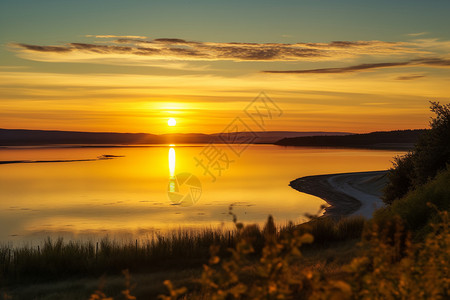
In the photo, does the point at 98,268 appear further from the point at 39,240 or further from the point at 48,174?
the point at 48,174

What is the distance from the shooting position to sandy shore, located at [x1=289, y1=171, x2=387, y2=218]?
3496 cm

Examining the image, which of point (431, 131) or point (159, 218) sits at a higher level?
point (431, 131)

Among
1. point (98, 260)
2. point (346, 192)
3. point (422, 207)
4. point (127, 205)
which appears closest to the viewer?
point (422, 207)

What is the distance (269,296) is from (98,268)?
12.3 metres

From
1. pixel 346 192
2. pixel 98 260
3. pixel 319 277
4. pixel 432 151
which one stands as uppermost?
pixel 432 151

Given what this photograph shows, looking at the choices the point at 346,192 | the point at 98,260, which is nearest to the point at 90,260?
the point at 98,260

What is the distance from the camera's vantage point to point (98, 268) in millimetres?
15984

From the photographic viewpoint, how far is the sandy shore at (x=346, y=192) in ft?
115

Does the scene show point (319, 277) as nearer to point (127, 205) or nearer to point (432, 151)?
point (432, 151)

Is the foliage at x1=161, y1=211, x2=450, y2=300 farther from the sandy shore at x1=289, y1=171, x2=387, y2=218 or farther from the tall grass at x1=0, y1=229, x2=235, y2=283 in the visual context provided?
the sandy shore at x1=289, y1=171, x2=387, y2=218

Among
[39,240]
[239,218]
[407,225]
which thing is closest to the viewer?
[407,225]

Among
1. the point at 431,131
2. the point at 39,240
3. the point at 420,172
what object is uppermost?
the point at 431,131

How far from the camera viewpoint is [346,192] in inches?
1822

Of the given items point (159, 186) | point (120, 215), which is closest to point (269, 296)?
point (120, 215)
